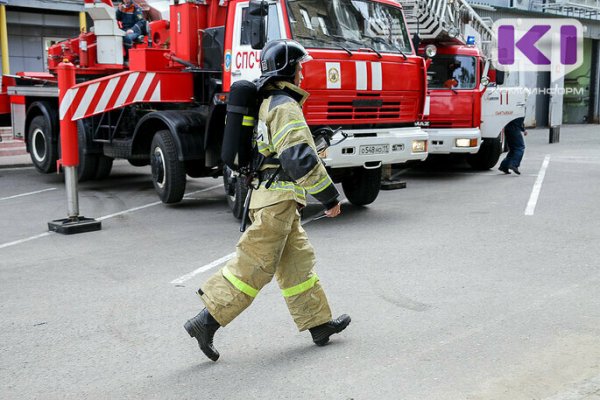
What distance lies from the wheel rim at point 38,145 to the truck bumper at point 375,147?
6210mm

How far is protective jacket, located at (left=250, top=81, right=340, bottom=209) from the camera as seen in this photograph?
3871 millimetres

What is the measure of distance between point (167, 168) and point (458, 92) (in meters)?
6.14

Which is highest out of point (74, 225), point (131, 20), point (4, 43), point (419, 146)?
point (4, 43)

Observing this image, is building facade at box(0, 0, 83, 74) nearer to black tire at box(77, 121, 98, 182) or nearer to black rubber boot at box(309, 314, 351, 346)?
black tire at box(77, 121, 98, 182)

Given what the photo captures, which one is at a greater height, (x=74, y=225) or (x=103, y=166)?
(x=103, y=166)

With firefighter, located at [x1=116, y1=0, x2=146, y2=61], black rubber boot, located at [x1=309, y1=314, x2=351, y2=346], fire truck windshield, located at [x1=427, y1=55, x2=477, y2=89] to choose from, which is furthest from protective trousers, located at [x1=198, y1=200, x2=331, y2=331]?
fire truck windshield, located at [x1=427, y1=55, x2=477, y2=89]

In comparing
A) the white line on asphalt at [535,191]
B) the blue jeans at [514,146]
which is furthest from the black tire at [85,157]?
the blue jeans at [514,146]

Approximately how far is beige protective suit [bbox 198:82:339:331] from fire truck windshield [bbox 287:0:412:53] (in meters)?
3.95

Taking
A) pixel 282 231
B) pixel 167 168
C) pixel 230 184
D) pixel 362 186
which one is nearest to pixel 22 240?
pixel 167 168

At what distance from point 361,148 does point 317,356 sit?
165 inches

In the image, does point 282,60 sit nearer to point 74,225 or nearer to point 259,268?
point 259,268

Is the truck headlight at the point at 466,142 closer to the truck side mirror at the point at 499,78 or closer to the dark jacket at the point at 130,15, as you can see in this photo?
the truck side mirror at the point at 499,78

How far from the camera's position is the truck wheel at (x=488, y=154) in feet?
45.7

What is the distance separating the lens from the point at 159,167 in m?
9.38
